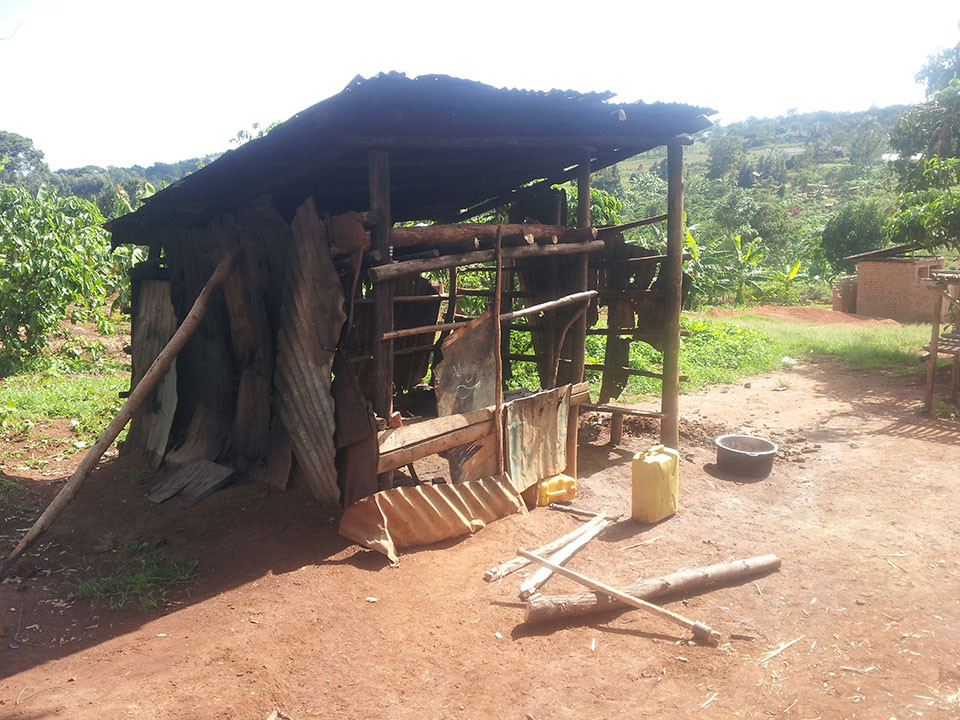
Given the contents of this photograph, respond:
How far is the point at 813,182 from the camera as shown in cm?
5103

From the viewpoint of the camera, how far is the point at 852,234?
2567cm

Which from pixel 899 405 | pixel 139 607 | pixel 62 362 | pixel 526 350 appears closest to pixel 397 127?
pixel 139 607

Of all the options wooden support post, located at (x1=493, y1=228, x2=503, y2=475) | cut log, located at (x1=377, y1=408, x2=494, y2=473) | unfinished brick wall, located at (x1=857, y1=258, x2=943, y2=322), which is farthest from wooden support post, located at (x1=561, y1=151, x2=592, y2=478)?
unfinished brick wall, located at (x1=857, y1=258, x2=943, y2=322)

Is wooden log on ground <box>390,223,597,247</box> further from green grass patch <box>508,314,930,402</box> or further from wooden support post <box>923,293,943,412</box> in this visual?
wooden support post <box>923,293,943,412</box>

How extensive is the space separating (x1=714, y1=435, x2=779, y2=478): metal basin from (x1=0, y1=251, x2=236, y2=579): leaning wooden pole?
5.25 meters

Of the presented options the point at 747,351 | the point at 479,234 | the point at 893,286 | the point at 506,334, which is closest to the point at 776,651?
the point at 479,234

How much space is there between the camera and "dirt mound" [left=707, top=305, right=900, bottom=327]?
19422 mm

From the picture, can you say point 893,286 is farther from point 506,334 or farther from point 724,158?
point 724,158

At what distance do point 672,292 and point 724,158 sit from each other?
51.8 meters

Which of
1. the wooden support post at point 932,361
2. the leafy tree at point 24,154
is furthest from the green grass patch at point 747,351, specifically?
the leafy tree at point 24,154

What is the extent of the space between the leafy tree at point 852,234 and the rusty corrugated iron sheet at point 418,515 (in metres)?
24.5

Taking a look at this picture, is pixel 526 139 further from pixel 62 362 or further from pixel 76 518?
pixel 62 362

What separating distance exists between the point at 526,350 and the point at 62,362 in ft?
26.9

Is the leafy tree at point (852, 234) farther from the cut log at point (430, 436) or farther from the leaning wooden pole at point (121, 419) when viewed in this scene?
the leaning wooden pole at point (121, 419)
